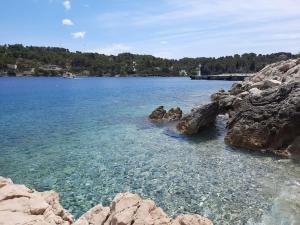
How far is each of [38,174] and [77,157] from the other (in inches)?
202

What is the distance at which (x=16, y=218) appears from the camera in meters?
13.9

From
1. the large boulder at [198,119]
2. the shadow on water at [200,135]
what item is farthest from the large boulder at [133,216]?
the large boulder at [198,119]

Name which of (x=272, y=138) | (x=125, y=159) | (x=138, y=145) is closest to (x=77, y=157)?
(x=125, y=159)

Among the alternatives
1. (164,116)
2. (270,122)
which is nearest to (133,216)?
(270,122)

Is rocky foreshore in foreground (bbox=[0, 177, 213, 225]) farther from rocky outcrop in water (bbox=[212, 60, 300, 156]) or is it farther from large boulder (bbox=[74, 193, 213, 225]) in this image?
rocky outcrop in water (bbox=[212, 60, 300, 156])

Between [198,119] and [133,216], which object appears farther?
[198,119]

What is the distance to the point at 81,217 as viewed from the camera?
1498 centimetres

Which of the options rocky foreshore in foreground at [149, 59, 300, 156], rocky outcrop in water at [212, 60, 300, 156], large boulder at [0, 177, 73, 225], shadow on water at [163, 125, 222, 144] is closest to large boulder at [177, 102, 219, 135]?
shadow on water at [163, 125, 222, 144]

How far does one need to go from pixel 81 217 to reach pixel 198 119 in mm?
26875

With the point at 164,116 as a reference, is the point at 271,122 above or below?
above

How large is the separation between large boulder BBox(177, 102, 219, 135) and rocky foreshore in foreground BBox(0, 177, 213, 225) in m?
24.6

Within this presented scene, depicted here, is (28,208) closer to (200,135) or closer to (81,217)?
(81,217)

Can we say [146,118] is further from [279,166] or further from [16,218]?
[16,218]

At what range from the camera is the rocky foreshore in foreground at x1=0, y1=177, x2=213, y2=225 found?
12828 millimetres
